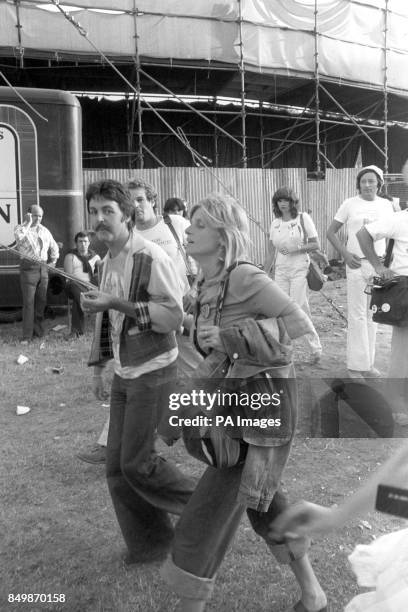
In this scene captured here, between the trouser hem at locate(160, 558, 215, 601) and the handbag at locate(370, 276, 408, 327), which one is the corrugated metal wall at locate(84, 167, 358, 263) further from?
the trouser hem at locate(160, 558, 215, 601)

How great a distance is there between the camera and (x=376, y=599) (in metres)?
1.83

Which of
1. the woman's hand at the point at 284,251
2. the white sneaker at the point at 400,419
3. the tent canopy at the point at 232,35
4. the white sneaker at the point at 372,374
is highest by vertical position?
the tent canopy at the point at 232,35

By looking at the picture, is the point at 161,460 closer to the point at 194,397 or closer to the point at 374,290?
the point at 194,397

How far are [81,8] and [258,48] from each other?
4.45m

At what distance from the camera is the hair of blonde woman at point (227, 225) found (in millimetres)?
2338

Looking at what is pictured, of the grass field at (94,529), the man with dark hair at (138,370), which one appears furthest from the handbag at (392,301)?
the man with dark hair at (138,370)

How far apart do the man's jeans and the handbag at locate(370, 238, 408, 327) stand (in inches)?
205

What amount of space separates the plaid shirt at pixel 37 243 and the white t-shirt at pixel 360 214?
4067 millimetres

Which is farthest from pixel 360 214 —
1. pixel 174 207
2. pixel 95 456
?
pixel 95 456

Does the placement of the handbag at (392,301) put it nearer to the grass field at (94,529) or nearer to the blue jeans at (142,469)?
the grass field at (94,529)

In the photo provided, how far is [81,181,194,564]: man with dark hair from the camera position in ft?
9.37

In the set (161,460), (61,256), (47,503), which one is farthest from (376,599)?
(61,256)

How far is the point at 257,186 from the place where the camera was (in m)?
15.6

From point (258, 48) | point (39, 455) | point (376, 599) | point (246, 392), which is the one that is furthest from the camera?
point (258, 48)
